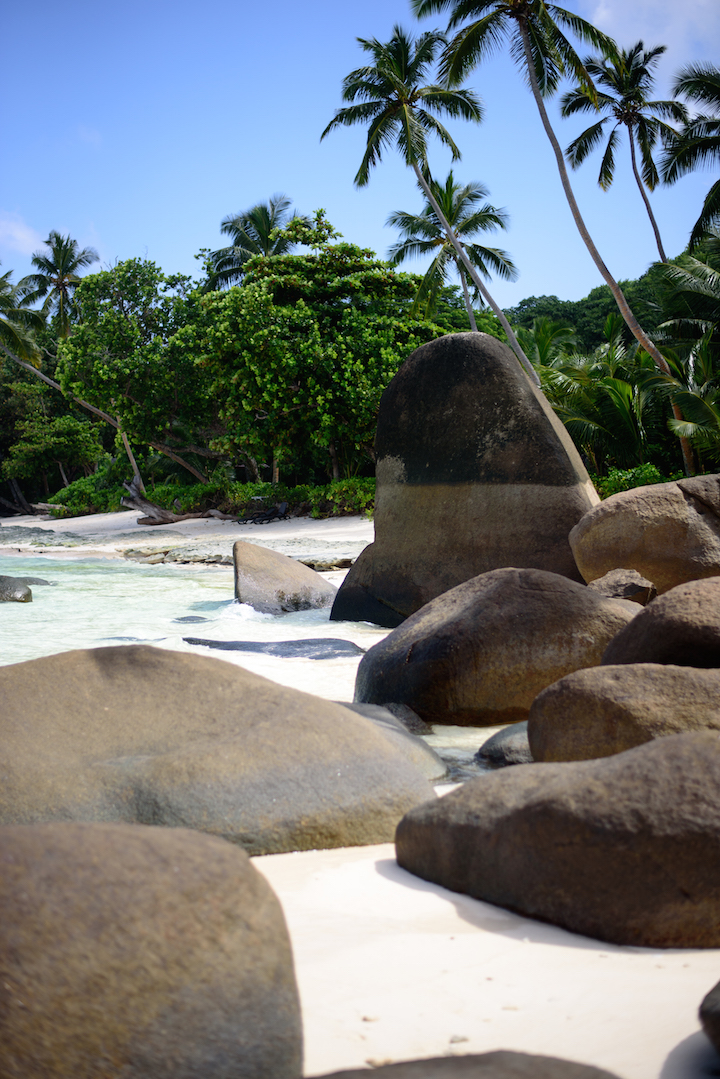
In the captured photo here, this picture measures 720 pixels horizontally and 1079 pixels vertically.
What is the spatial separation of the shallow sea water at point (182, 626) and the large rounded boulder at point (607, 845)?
4.24ft

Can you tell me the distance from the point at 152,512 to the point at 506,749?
23.2 meters

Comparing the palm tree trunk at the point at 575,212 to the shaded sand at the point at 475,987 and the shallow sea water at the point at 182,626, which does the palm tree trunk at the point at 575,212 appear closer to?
the shallow sea water at the point at 182,626

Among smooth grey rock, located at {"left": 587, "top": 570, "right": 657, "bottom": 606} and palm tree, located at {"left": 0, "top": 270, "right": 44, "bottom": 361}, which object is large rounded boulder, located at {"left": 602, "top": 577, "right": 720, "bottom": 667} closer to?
smooth grey rock, located at {"left": 587, "top": 570, "right": 657, "bottom": 606}

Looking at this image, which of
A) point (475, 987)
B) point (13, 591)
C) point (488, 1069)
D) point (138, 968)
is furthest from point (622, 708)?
point (13, 591)

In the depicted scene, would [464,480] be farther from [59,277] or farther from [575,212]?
[59,277]

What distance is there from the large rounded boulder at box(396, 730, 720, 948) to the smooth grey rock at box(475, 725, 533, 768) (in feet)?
4.71

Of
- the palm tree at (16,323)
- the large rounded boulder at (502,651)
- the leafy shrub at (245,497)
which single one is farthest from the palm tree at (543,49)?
the palm tree at (16,323)

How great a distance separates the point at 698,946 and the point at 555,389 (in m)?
18.5

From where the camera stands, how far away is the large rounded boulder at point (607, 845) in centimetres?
196

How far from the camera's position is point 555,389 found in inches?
765

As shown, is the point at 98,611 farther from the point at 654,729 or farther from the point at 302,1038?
the point at 302,1038

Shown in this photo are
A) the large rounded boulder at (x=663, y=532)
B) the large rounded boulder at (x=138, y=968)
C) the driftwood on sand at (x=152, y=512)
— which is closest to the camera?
the large rounded boulder at (x=138, y=968)

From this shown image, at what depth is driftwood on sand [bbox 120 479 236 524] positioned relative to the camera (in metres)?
24.8

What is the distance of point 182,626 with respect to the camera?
28.9ft
